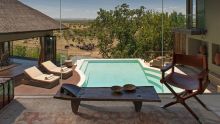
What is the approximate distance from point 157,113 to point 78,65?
422 inches

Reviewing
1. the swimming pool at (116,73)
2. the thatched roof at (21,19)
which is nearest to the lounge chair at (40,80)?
the swimming pool at (116,73)

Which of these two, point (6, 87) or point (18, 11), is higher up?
point (18, 11)

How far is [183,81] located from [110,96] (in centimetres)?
137

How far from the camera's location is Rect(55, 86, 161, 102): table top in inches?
188

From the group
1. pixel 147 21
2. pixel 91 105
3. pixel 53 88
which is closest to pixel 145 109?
pixel 91 105

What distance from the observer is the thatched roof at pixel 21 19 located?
11356 mm

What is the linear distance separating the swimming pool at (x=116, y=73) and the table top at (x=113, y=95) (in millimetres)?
5826

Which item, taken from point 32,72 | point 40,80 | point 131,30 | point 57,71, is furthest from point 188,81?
point 131,30

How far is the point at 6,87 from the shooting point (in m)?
5.62

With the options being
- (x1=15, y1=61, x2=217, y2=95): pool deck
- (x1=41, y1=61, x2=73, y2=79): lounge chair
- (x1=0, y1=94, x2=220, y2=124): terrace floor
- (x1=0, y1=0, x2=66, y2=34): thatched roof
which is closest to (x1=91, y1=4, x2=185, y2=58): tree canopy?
(x1=0, y1=0, x2=66, y2=34): thatched roof

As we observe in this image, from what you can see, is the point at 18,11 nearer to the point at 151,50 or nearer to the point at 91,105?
the point at 151,50

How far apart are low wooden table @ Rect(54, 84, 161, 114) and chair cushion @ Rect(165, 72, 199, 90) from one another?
1.18 ft

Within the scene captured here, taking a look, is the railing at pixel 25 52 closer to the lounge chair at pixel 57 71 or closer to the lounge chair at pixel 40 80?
the lounge chair at pixel 57 71

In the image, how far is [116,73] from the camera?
1438 cm
